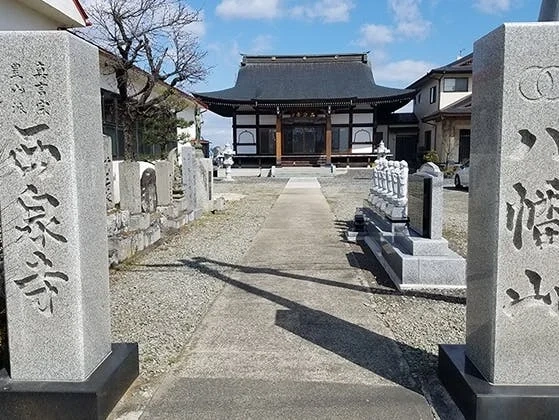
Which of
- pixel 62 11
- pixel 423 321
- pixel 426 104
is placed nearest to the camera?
pixel 423 321

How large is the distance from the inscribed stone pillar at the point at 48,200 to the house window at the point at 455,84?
3003 centimetres

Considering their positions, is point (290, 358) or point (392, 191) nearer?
point (290, 358)

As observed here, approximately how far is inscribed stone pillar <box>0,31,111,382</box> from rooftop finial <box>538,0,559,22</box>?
9.88 feet

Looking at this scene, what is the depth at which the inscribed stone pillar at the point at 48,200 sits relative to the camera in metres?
2.52

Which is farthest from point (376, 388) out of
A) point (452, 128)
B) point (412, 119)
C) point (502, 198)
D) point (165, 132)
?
point (412, 119)

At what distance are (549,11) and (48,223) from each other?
3506mm

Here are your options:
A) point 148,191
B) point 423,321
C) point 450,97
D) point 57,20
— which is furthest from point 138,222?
point 450,97

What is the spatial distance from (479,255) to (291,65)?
112ft

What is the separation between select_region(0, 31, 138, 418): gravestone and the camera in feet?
8.27

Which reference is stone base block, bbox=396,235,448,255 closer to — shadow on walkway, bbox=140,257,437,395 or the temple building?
shadow on walkway, bbox=140,257,437,395

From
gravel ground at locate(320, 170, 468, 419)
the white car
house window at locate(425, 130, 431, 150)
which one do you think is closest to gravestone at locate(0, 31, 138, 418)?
gravel ground at locate(320, 170, 468, 419)

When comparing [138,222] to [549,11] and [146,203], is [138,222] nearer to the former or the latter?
[146,203]

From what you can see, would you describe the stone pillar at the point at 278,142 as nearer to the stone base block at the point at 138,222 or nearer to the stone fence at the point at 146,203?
the stone fence at the point at 146,203

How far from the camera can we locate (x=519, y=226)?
8.23 ft
